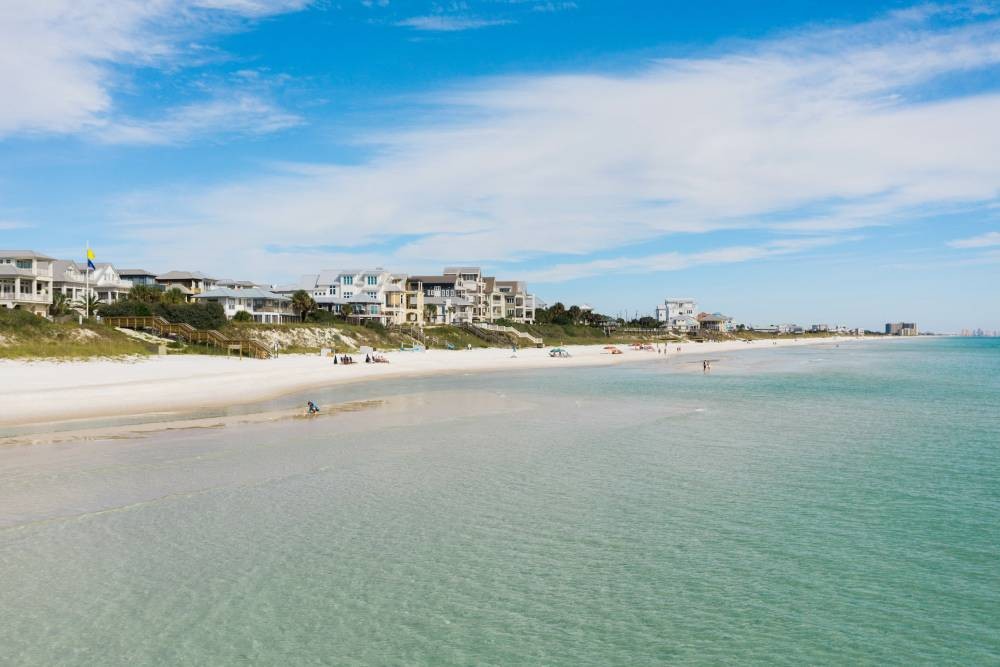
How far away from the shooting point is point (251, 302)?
Result: 94000mm

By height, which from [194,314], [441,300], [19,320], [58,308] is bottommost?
[19,320]

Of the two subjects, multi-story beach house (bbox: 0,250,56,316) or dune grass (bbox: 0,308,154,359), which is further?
multi-story beach house (bbox: 0,250,56,316)

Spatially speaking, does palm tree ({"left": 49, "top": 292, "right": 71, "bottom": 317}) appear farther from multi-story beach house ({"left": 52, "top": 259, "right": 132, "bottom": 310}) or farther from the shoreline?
the shoreline

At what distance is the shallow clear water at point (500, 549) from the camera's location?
11031 millimetres

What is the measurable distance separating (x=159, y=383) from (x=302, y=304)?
49.9 metres

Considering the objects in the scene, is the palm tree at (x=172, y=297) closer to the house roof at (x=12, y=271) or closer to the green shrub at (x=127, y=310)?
the green shrub at (x=127, y=310)

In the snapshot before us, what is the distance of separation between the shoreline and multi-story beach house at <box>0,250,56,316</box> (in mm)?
27263

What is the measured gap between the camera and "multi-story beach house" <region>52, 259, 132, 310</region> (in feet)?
293

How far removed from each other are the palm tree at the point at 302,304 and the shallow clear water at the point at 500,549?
6557 cm

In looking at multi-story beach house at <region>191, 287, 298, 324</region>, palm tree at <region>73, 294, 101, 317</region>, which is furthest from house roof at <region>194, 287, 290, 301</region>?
palm tree at <region>73, 294, 101, 317</region>

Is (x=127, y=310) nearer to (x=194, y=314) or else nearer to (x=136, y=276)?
(x=194, y=314)

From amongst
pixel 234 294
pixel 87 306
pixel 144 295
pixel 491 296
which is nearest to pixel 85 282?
pixel 144 295

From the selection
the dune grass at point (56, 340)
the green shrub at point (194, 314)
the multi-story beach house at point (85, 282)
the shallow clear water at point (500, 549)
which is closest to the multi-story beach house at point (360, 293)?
the multi-story beach house at point (85, 282)

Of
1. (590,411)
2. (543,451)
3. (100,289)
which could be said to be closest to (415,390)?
(590,411)
